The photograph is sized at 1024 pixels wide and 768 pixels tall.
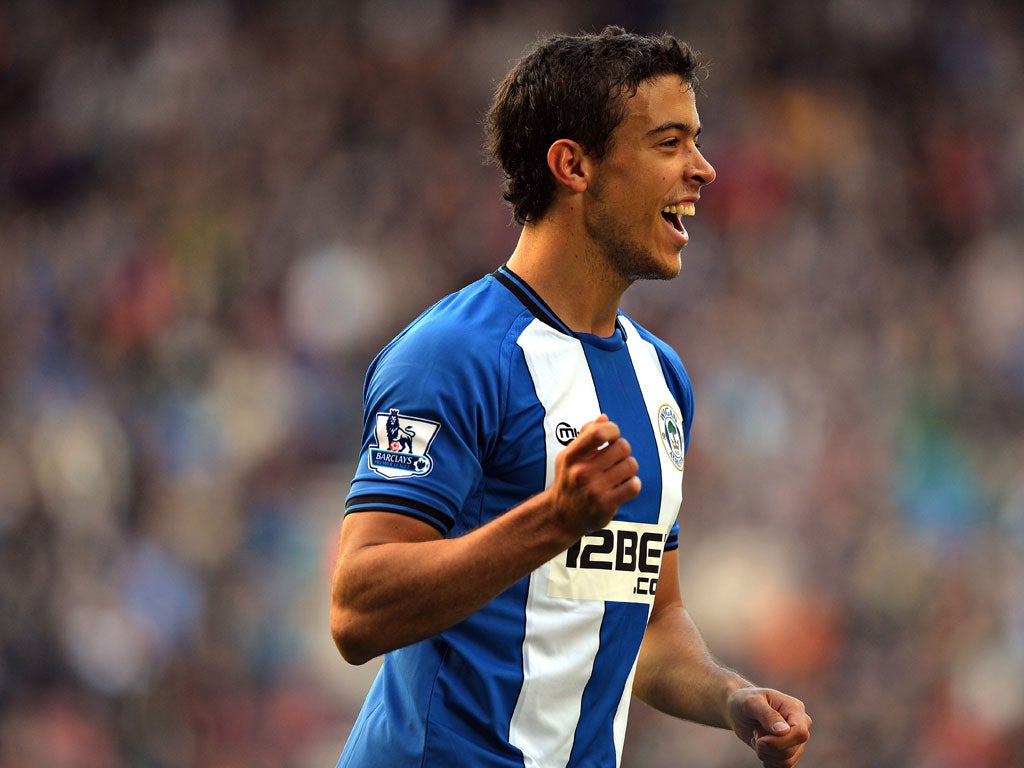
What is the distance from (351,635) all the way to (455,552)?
0.84 feet

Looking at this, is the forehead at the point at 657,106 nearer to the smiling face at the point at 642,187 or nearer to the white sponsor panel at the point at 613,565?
the smiling face at the point at 642,187

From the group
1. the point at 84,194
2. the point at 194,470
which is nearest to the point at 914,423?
the point at 194,470

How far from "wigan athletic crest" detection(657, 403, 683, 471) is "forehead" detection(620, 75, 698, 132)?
603 millimetres

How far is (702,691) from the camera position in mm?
3041

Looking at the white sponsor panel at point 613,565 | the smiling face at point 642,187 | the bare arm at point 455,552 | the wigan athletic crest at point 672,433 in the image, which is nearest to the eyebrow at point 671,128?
the smiling face at point 642,187

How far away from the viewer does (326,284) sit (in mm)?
9547

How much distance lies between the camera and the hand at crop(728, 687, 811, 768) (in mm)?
2768

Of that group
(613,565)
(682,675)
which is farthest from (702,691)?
(613,565)

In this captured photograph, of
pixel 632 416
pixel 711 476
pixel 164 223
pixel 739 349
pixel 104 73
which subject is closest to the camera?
→ pixel 632 416

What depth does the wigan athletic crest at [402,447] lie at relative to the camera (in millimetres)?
2521

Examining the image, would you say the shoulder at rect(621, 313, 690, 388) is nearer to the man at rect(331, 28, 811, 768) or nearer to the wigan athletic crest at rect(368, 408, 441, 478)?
the man at rect(331, 28, 811, 768)

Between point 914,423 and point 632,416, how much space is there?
22.1 feet

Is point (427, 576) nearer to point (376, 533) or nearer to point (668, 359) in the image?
point (376, 533)

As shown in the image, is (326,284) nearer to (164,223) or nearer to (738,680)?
(164,223)
